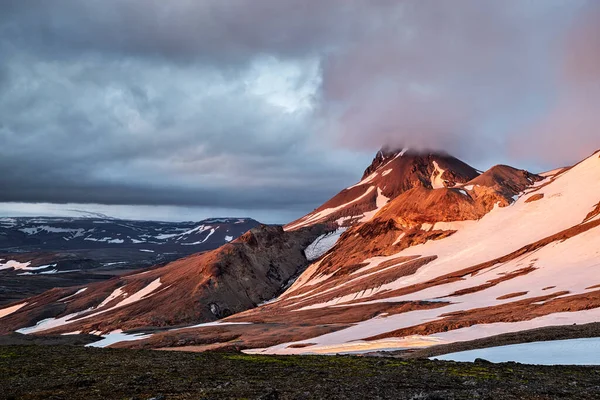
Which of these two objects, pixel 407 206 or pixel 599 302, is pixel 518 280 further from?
pixel 407 206

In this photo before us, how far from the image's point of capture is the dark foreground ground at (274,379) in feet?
54.5

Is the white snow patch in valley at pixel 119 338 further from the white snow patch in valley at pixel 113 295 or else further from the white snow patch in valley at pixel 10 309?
the white snow patch in valley at pixel 10 309

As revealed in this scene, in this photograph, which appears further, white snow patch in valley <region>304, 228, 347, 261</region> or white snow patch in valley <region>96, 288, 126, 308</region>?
white snow patch in valley <region>304, 228, 347, 261</region>

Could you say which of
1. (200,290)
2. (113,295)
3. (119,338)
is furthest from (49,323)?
(119,338)

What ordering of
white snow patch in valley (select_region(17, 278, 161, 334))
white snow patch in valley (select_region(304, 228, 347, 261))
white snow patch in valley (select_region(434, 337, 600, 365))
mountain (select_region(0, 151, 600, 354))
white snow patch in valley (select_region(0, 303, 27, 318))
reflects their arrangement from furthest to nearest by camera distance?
white snow patch in valley (select_region(304, 228, 347, 261))
white snow patch in valley (select_region(0, 303, 27, 318))
white snow patch in valley (select_region(17, 278, 161, 334))
mountain (select_region(0, 151, 600, 354))
white snow patch in valley (select_region(434, 337, 600, 365))

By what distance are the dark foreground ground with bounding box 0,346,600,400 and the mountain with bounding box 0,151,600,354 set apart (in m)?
17.1

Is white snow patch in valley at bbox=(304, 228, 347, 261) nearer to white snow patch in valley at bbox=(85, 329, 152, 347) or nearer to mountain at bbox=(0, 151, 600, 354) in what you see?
mountain at bbox=(0, 151, 600, 354)

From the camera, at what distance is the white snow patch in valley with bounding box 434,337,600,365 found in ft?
90.6

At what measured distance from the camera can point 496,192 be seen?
166 meters

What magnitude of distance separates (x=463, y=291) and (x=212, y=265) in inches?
3420

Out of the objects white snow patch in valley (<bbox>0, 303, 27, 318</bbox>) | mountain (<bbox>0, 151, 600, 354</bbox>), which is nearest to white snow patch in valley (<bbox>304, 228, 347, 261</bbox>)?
mountain (<bbox>0, 151, 600, 354</bbox>)

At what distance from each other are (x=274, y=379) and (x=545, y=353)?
20270mm

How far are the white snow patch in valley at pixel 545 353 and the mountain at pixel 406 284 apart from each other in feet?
11.6

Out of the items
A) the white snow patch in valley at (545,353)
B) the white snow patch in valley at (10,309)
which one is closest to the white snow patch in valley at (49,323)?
the white snow patch in valley at (10,309)
